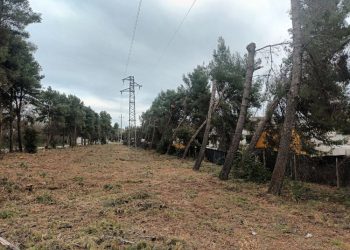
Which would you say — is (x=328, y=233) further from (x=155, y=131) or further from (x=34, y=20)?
(x=155, y=131)

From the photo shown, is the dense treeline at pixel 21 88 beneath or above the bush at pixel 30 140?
above

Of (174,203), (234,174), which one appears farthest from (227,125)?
(174,203)

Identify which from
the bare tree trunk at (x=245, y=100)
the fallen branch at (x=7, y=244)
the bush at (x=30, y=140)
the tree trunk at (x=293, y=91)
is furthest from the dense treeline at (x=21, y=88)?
the fallen branch at (x=7, y=244)

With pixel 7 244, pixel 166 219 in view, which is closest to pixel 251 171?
pixel 166 219

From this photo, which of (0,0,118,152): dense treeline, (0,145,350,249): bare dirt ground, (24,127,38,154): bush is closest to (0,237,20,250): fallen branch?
(0,145,350,249): bare dirt ground

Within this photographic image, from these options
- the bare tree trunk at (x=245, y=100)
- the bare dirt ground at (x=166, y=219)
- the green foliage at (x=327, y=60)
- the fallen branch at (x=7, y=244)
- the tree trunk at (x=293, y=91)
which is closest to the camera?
the fallen branch at (x=7, y=244)

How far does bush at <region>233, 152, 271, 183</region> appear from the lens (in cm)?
1570

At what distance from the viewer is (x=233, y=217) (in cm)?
790

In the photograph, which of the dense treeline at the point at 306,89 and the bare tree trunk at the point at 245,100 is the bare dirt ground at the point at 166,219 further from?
the bare tree trunk at the point at 245,100

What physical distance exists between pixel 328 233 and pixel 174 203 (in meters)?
3.40

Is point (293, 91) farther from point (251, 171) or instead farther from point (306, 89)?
point (251, 171)

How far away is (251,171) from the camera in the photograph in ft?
51.6

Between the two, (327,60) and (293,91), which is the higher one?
(327,60)

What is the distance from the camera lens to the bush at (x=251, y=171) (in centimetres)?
1570
